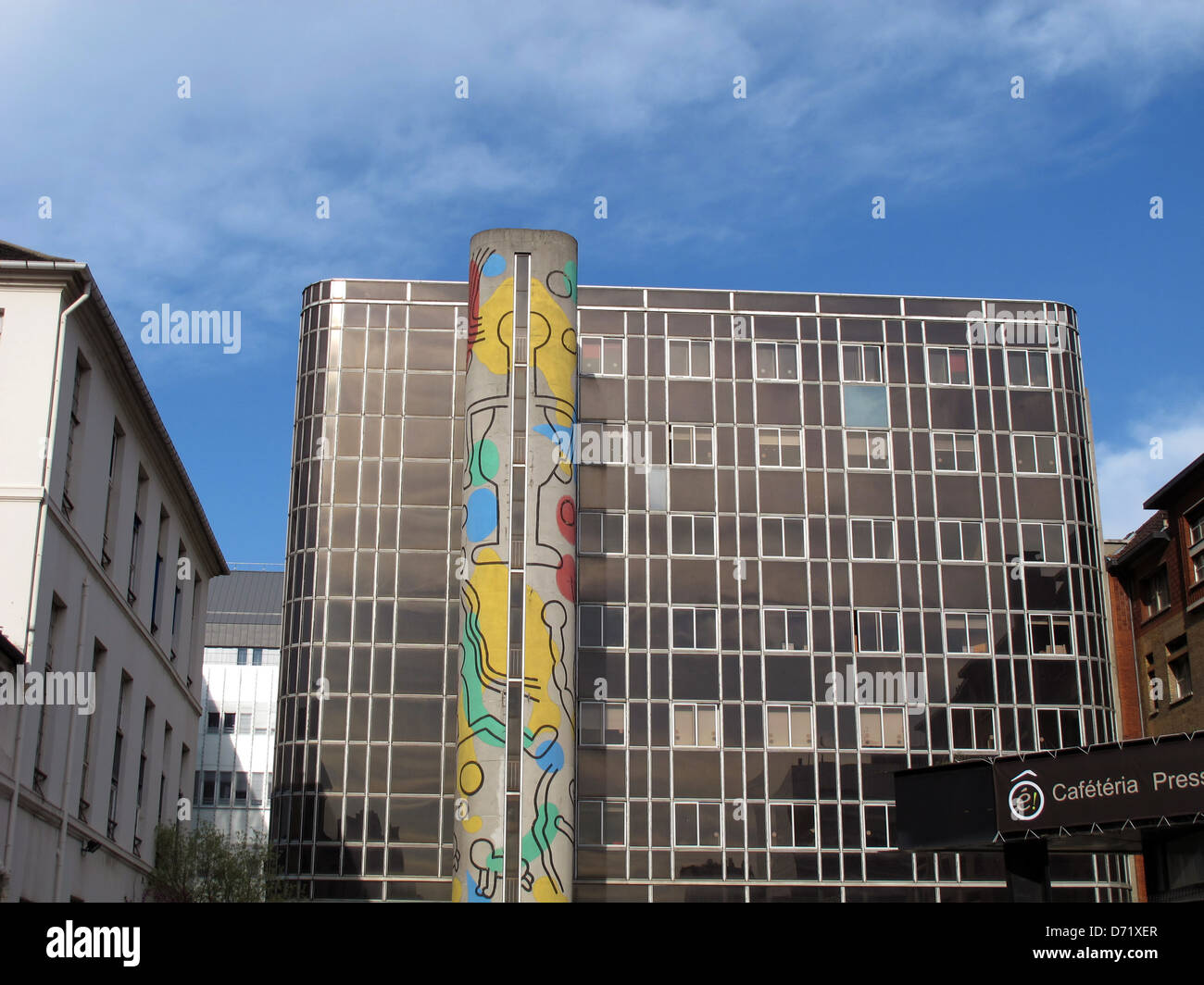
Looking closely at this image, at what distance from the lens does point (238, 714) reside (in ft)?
365

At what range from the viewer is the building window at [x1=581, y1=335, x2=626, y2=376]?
62.5m

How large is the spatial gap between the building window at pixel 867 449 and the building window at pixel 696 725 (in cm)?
1336

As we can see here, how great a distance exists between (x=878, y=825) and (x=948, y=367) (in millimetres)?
21768

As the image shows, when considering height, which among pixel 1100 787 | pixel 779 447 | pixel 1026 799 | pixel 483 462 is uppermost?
pixel 779 447

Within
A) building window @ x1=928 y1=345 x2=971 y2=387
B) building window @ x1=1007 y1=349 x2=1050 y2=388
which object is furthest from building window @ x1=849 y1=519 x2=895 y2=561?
building window @ x1=1007 y1=349 x2=1050 y2=388

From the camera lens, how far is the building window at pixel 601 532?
60.1 m

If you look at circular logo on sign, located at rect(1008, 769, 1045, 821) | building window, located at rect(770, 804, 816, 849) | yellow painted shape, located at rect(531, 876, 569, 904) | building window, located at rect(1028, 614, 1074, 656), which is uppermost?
building window, located at rect(1028, 614, 1074, 656)

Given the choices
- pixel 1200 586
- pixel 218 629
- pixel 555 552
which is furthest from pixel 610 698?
pixel 218 629

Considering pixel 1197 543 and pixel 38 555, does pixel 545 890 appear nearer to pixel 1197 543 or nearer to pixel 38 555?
pixel 1197 543

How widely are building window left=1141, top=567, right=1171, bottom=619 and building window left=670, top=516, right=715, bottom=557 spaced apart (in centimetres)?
1968

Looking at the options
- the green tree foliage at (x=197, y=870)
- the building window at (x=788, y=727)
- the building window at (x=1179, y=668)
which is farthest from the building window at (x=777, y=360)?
the green tree foliage at (x=197, y=870)

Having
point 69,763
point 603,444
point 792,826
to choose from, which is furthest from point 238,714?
point 69,763

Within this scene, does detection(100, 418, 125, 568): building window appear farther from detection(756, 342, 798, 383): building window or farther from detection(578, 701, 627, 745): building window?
detection(756, 342, 798, 383): building window
